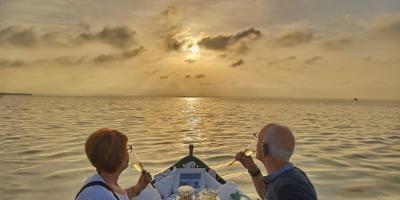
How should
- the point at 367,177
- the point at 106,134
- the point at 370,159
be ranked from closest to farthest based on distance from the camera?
1. the point at 106,134
2. the point at 367,177
3. the point at 370,159

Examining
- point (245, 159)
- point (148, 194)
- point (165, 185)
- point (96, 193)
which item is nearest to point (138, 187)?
point (148, 194)

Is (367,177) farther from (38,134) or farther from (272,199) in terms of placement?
(38,134)

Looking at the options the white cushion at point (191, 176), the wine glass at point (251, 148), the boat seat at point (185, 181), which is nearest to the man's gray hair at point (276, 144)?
the wine glass at point (251, 148)

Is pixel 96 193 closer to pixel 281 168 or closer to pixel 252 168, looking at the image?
pixel 281 168

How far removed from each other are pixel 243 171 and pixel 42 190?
23.6 feet

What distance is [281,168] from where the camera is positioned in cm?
466

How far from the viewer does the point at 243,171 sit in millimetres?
15523

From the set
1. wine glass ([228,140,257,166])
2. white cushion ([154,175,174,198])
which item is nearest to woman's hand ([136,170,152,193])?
wine glass ([228,140,257,166])

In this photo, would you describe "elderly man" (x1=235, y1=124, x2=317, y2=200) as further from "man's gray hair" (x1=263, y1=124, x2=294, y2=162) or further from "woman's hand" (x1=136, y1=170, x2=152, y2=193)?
"woman's hand" (x1=136, y1=170, x2=152, y2=193)

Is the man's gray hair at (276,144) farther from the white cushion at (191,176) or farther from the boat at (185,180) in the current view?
the white cushion at (191,176)

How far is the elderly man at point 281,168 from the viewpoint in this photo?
14.2 feet

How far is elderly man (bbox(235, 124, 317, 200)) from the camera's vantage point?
433 cm

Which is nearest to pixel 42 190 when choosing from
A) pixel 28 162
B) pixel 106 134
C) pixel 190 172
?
pixel 28 162

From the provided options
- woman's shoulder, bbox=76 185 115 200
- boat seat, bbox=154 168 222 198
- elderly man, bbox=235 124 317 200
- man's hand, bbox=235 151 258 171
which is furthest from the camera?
boat seat, bbox=154 168 222 198
